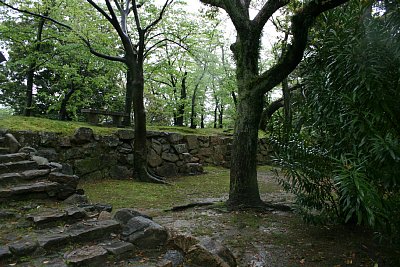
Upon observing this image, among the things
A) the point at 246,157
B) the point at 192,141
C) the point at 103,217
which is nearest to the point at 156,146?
the point at 192,141

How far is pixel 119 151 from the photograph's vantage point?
750 cm

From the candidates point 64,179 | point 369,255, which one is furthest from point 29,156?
point 369,255

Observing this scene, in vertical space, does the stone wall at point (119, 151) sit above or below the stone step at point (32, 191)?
above

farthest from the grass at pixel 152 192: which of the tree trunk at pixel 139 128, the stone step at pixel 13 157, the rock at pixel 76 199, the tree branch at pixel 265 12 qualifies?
the tree branch at pixel 265 12

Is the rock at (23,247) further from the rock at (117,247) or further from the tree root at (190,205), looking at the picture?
the tree root at (190,205)

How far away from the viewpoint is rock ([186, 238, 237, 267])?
244 centimetres

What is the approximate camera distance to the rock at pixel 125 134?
7495 mm

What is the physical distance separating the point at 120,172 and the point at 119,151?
0.53 meters

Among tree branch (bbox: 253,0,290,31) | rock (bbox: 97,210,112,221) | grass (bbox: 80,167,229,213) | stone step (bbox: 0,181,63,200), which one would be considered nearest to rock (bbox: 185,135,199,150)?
grass (bbox: 80,167,229,213)

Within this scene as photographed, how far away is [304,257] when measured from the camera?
2.95m

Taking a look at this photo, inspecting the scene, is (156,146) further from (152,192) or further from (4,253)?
(4,253)

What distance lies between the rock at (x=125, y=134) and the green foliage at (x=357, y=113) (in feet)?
16.4

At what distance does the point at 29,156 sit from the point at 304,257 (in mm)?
4171

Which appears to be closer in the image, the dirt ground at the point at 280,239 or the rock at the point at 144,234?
the rock at the point at 144,234
